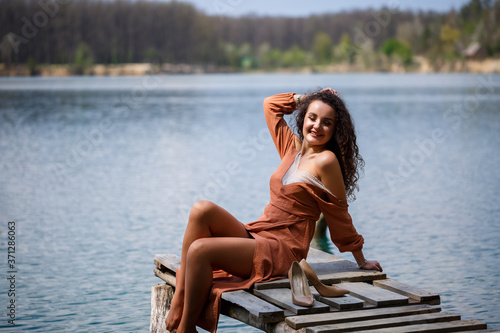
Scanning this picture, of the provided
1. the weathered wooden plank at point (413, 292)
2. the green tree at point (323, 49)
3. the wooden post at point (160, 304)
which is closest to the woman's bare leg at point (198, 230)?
the wooden post at point (160, 304)

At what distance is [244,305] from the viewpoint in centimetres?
376

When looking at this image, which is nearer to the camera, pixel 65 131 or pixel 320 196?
pixel 320 196

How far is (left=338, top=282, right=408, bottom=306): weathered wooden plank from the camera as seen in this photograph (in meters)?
3.81

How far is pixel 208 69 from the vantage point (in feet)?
406

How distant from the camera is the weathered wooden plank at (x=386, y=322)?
3.40 metres

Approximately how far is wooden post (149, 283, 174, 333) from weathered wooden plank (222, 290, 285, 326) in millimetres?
1059

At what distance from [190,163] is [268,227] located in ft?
39.1

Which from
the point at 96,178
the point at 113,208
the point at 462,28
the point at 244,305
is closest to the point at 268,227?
the point at 244,305

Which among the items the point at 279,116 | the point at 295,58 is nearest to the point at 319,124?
the point at 279,116

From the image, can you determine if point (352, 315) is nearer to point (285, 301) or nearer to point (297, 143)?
point (285, 301)

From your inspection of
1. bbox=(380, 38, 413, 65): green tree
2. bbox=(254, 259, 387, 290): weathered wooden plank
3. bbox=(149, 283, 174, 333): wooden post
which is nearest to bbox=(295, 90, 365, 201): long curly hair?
bbox=(254, 259, 387, 290): weathered wooden plank

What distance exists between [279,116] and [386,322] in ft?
5.92

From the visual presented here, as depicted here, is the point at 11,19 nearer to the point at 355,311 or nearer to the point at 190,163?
the point at 190,163

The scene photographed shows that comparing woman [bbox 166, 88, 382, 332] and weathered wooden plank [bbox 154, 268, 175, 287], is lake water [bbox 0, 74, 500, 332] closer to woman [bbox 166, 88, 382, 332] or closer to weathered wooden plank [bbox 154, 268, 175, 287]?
woman [bbox 166, 88, 382, 332]
